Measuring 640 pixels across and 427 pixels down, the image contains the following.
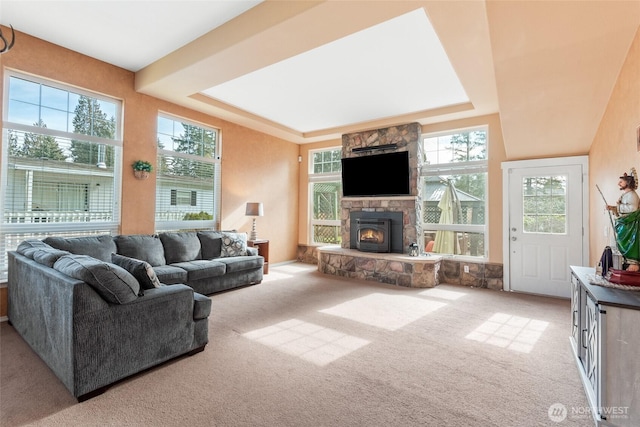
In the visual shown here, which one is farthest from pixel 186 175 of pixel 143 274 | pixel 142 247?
pixel 143 274

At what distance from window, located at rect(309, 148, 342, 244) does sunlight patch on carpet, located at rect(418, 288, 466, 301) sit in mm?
2601

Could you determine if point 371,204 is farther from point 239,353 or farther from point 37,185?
point 37,185

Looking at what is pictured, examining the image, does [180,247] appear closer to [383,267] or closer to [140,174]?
[140,174]

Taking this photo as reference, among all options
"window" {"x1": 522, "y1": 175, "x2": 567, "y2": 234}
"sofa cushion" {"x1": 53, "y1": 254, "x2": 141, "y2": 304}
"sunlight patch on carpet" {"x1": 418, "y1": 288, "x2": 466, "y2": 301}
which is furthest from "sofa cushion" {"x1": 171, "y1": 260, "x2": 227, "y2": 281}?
"window" {"x1": 522, "y1": 175, "x2": 567, "y2": 234}

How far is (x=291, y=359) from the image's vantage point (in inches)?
97.7

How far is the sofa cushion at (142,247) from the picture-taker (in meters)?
3.92

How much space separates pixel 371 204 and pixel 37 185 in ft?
16.9

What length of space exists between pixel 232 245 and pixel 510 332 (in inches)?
158

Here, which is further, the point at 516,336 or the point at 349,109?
the point at 349,109

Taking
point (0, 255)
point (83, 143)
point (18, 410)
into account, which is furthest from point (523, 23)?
point (0, 255)

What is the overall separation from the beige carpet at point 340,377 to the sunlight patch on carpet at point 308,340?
0.03ft

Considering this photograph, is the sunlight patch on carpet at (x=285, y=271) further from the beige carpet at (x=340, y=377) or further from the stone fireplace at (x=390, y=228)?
the beige carpet at (x=340, y=377)

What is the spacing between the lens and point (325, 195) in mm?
7195

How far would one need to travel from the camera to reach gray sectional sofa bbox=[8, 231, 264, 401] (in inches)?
74.8
